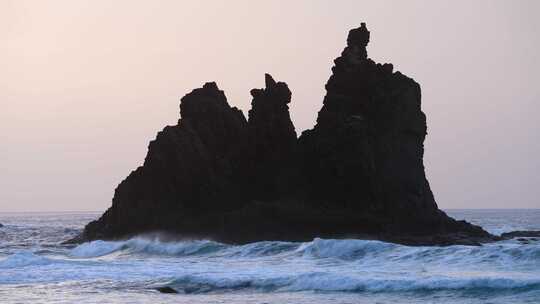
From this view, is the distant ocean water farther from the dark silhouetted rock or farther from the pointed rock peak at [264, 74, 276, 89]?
the pointed rock peak at [264, 74, 276, 89]

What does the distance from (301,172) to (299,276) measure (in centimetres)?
2851

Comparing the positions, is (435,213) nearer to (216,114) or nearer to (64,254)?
(216,114)

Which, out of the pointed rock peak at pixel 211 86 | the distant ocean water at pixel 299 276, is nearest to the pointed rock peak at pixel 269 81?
the pointed rock peak at pixel 211 86

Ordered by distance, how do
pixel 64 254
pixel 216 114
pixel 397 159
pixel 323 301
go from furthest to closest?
1. pixel 216 114
2. pixel 397 159
3. pixel 64 254
4. pixel 323 301

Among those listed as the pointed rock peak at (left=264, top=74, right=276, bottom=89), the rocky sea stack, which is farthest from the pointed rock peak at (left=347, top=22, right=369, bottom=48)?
the pointed rock peak at (left=264, top=74, right=276, bottom=89)

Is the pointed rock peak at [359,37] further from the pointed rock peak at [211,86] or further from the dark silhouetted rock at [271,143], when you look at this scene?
the pointed rock peak at [211,86]

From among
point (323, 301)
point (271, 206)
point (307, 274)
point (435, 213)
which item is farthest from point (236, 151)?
point (323, 301)

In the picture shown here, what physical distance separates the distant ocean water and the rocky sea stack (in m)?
8.24

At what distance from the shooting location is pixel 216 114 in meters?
68.8

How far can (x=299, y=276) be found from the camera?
3519 centimetres

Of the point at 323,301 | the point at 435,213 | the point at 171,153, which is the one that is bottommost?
the point at 323,301

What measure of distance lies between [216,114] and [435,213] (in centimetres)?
1720

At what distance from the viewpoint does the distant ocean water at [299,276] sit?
102ft

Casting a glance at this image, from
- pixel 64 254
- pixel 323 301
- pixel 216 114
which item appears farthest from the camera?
pixel 216 114
